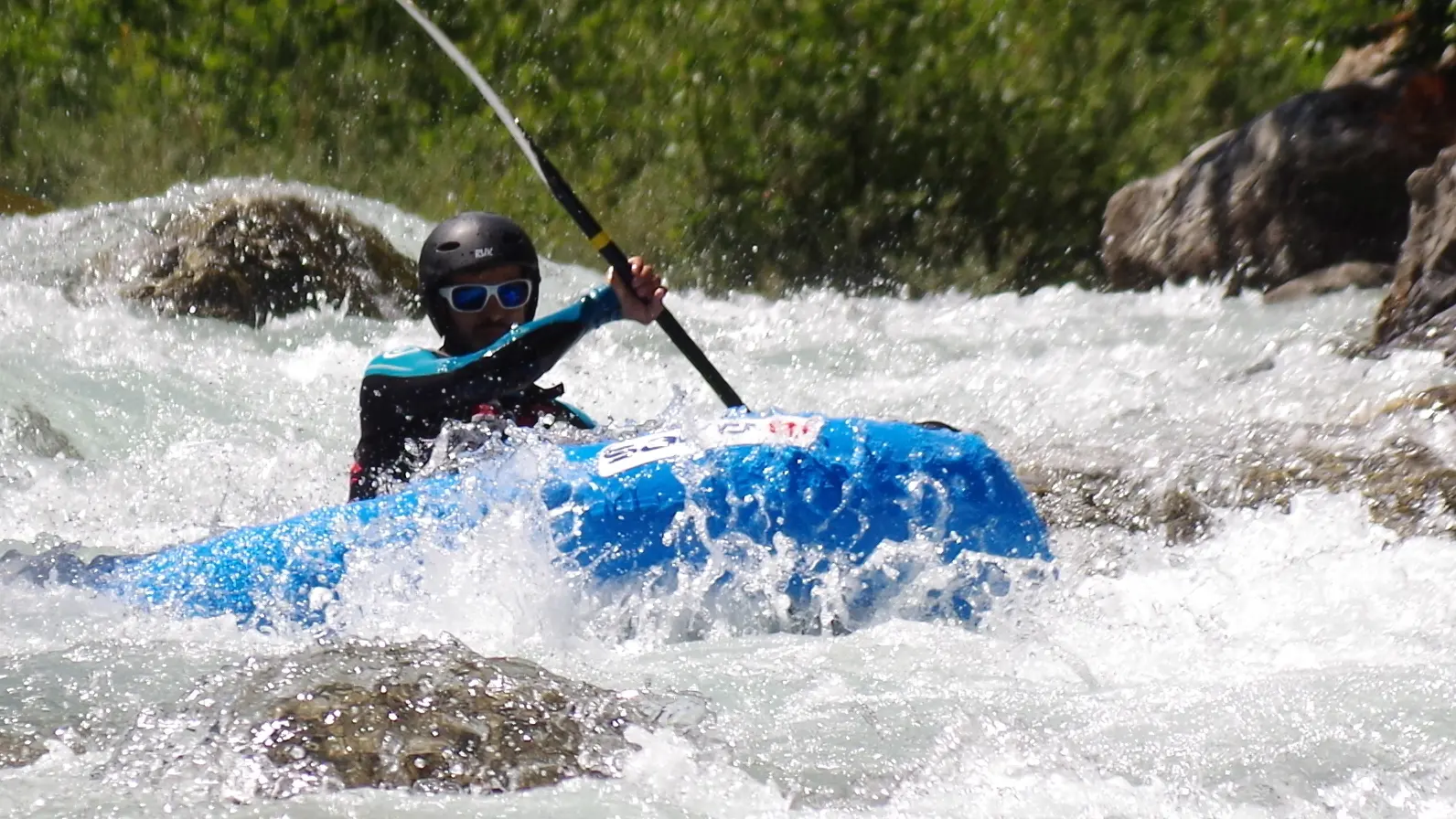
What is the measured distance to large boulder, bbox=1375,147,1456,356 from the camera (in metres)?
6.47

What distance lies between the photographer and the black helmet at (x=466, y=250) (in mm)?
4461

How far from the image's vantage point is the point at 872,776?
2938mm

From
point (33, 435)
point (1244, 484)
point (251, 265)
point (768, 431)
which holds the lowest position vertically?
point (768, 431)

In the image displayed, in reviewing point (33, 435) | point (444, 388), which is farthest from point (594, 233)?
point (33, 435)

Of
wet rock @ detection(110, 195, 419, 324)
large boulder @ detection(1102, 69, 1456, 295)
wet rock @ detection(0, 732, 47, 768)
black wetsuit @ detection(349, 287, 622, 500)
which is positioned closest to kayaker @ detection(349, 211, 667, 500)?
black wetsuit @ detection(349, 287, 622, 500)

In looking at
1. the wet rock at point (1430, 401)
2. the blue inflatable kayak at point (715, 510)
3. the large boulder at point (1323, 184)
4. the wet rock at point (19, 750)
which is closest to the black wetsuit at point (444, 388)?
the blue inflatable kayak at point (715, 510)

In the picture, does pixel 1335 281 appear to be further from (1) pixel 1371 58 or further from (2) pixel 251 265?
(2) pixel 251 265

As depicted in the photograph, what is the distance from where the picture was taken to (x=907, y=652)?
365 cm

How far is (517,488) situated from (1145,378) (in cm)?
369

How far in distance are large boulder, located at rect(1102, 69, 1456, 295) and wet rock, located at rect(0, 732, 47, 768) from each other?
21.5 feet

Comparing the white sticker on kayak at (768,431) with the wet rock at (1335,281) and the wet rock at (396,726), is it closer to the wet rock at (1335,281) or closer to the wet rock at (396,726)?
the wet rock at (396,726)

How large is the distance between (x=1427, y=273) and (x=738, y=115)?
5.46 meters

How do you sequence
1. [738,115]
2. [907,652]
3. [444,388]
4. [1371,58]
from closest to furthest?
[907,652], [444,388], [1371,58], [738,115]

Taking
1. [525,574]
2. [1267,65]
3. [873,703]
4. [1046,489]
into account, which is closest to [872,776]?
[873,703]
